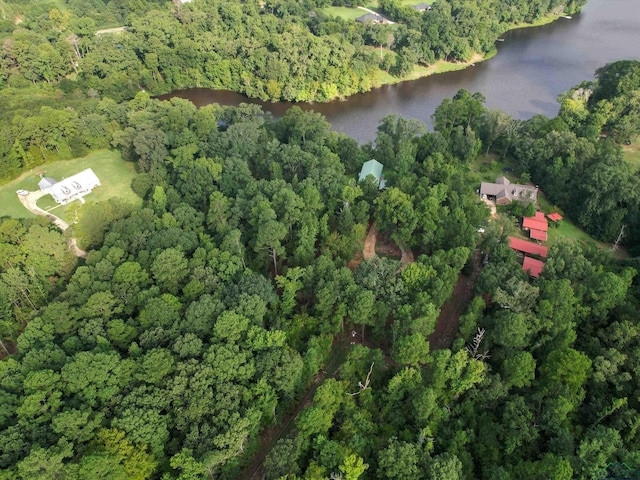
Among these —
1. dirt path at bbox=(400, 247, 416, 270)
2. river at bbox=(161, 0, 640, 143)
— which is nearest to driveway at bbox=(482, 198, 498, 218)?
dirt path at bbox=(400, 247, 416, 270)

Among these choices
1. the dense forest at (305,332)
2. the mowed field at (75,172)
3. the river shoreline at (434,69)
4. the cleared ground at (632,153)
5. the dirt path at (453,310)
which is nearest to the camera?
the dense forest at (305,332)

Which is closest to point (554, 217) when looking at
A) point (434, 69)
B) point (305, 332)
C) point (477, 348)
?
point (477, 348)

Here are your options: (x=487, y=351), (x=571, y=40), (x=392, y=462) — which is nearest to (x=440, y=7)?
(x=571, y=40)

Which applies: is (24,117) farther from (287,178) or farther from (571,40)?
(571,40)

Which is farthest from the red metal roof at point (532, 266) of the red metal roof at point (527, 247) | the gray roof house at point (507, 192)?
the gray roof house at point (507, 192)

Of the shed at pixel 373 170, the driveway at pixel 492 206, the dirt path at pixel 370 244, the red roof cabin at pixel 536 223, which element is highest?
the shed at pixel 373 170

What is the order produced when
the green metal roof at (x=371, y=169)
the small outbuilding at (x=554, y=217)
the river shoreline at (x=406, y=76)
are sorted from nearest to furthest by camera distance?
the small outbuilding at (x=554, y=217) → the green metal roof at (x=371, y=169) → the river shoreline at (x=406, y=76)

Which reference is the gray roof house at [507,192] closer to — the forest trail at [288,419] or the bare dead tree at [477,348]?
the bare dead tree at [477,348]

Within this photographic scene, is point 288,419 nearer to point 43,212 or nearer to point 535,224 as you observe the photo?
point 535,224
